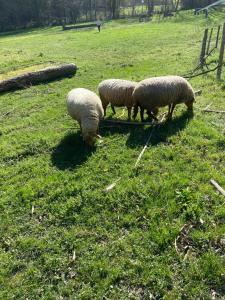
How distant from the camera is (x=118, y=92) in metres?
11.6

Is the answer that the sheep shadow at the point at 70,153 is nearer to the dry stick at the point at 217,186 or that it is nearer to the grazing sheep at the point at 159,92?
the grazing sheep at the point at 159,92

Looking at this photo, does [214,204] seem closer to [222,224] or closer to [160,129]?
[222,224]

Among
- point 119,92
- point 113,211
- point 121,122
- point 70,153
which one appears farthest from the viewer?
point 121,122

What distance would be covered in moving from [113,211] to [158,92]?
4.80 metres

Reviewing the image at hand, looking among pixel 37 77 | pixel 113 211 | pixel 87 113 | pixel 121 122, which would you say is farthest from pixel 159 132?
pixel 37 77

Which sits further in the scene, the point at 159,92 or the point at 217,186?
the point at 159,92

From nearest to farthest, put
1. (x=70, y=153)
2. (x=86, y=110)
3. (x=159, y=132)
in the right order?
(x=70, y=153)
(x=86, y=110)
(x=159, y=132)

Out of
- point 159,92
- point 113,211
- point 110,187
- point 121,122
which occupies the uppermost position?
point 159,92

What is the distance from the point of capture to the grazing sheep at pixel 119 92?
453 inches

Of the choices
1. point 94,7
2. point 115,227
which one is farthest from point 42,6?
point 115,227

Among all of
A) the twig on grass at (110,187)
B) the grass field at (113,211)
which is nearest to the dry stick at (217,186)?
the grass field at (113,211)

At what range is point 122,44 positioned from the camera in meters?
30.7

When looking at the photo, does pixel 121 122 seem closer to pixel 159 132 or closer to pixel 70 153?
pixel 159 132

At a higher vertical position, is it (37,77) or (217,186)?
(217,186)
